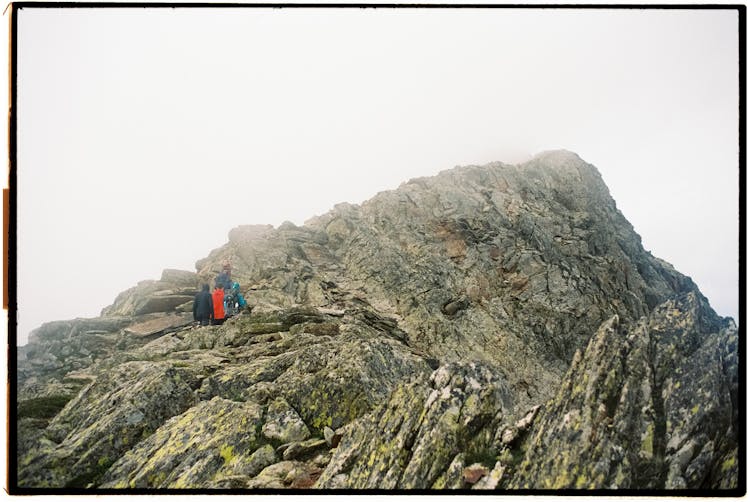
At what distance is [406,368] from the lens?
24906mm

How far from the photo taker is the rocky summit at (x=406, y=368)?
16.3 m

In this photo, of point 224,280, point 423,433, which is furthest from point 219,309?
point 423,433

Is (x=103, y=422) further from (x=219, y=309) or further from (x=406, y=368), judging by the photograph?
(x=406, y=368)

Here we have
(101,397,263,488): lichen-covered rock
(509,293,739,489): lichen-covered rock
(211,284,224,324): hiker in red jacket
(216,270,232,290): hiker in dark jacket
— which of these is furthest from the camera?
(216,270,232,290): hiker in dark jacket

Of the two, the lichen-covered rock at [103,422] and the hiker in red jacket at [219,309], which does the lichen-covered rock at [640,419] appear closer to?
the lichen-covered rock at [103,422]

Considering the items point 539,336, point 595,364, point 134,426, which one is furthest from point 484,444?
point 539,336

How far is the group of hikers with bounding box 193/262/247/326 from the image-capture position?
30.2m

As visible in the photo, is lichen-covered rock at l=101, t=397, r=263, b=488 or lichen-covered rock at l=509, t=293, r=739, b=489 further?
lichen-covered rock at l=101, t=397, r=263, b=488

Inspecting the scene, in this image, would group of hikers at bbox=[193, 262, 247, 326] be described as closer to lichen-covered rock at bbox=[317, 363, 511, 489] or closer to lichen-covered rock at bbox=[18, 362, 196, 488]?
lichen-covered rock at bbox=[18, 362, 196, 488]

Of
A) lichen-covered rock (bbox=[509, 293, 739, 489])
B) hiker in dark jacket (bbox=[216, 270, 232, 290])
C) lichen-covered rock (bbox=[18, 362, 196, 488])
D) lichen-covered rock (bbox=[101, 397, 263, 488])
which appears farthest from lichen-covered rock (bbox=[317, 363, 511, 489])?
hiker in dark jacket (bbox=[216, 270, 232, 290])

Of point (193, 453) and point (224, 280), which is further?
point (224, 280)

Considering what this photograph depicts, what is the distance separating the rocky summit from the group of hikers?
38.8 inches

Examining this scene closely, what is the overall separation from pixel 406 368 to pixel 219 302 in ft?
44.2

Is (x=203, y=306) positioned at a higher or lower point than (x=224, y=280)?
lower
